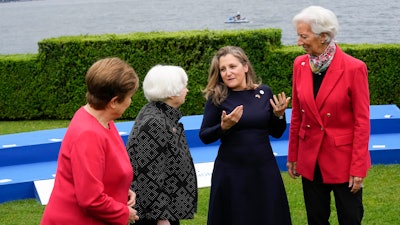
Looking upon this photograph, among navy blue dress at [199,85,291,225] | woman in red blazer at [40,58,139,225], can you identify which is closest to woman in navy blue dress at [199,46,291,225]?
navy blue dress at [199,85,291,225]

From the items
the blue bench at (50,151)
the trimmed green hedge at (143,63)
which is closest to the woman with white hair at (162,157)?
the blue bench at (50,151)

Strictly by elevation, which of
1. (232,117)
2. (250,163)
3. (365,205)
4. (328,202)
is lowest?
(365,205)

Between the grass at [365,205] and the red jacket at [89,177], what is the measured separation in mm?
2960

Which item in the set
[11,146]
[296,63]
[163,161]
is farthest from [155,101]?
[11,146]

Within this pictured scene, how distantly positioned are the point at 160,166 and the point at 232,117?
0.58 meters

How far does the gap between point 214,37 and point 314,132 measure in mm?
7159

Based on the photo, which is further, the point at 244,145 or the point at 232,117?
the point at 244,145

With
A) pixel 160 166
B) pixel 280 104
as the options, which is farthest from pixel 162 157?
pixel 280 104

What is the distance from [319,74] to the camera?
452 cm

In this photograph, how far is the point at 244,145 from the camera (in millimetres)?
4617

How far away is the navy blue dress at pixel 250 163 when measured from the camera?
4.61m

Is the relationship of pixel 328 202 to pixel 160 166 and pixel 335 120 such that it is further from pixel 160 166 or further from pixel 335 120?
pixel 160 166

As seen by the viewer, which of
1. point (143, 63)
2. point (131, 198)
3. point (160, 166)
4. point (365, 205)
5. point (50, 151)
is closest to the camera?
point (131, 198)

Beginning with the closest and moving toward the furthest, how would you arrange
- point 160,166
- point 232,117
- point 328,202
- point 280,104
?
point 160,166
point 232,117
point 280,104
point 328,202
